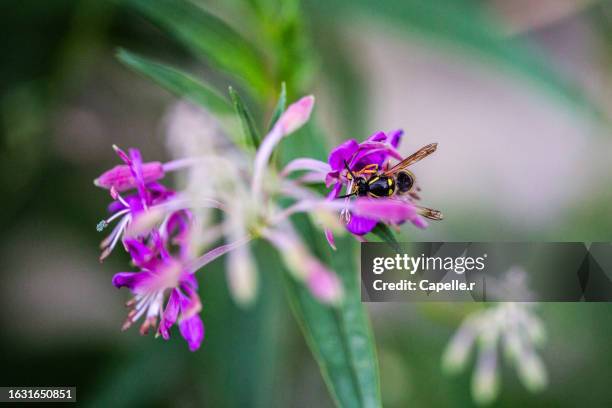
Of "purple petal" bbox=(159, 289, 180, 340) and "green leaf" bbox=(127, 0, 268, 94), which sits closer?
"purple petal" bbox=(159, 289, 180, 340)

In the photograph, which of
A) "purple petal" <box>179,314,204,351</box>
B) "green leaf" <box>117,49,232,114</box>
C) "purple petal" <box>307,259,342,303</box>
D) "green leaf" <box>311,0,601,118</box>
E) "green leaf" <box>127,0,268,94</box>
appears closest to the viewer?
"purple petal" <box>307,259,342,303</box>

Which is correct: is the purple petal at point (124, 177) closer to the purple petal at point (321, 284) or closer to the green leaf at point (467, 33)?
the purple petal at point (321, 284)

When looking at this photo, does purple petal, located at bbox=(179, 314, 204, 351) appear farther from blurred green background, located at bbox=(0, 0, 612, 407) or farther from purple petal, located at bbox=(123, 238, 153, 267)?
blurred green background, located at bbox=(0, 0, 612, 407)

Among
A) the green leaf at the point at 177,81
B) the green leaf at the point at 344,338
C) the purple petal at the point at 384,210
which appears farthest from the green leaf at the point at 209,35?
the purple petal at the point at 384,210

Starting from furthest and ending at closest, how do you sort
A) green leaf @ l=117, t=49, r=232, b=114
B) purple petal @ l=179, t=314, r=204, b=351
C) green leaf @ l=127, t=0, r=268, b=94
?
1. green leaf @ l=127, t=0, r=268, b=94
2. green leaf @ l=117, t=49, r=232, b=114
3. purple petal @ l=179, t=314, r=204, b=351

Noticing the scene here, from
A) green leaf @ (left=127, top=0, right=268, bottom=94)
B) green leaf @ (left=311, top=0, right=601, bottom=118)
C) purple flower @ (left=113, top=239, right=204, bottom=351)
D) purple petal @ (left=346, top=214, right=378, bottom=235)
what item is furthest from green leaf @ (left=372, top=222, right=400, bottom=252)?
green leaf @ (left=311, top=0, right=601, bottom=118)

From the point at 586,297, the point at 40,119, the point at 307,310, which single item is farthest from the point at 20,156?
the point at 586,297
